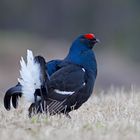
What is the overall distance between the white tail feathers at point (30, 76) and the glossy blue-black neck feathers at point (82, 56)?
0.73m

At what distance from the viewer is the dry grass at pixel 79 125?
714 centimetres

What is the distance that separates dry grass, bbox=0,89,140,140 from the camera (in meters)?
7.14

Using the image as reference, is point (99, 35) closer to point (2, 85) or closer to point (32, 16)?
point (32, 16)

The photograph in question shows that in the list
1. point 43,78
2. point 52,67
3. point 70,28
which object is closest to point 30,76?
point 43,78

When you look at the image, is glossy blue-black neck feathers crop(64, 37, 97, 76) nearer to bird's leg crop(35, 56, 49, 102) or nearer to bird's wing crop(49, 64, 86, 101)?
bird's wing crop(49, 64, 86, 101)

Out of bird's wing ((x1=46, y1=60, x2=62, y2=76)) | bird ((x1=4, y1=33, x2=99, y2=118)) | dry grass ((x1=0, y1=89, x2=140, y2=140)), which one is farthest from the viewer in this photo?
bird's wing ((x1=46, y1=60, x2=62, y2=76))

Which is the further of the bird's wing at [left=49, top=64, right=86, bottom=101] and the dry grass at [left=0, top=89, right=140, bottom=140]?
the bird's wing at [left=49, top=64, right=86, bottom=101]

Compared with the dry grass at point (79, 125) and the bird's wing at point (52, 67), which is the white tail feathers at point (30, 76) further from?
the bird's wing at point (52, 67)

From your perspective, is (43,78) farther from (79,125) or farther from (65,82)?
(79,125)

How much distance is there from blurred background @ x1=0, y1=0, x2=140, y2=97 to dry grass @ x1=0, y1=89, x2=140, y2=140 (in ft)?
51.4

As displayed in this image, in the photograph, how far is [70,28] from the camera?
3272 cm

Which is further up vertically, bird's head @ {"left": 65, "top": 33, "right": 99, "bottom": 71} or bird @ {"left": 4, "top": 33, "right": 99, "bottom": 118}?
bird's head @ {"left": 65, "top": 33, "right": 99, "bottom": 71}

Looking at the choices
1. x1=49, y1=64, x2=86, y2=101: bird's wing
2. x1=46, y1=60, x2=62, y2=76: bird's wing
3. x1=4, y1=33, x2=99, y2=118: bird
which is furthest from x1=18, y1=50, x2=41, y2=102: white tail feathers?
x1=46, y1=60, x2=62, y2=76: bird's wing

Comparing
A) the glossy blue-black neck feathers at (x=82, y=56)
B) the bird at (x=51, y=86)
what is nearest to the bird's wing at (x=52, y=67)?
the bird at (x=51, y=86)
